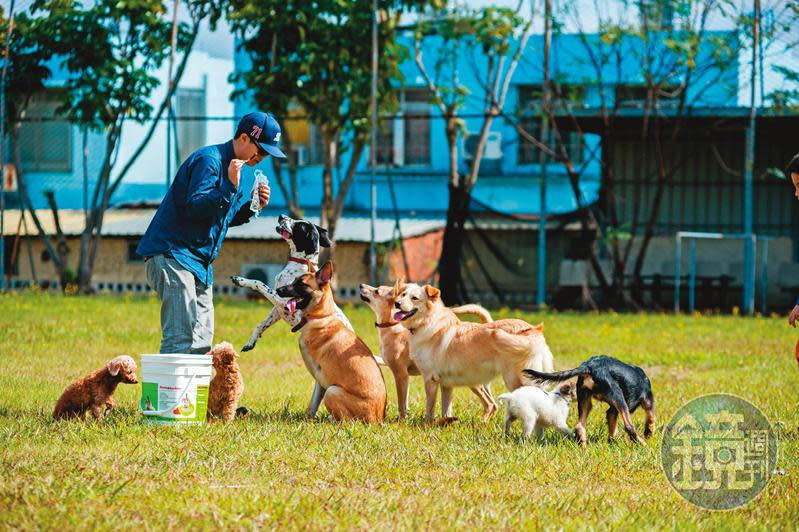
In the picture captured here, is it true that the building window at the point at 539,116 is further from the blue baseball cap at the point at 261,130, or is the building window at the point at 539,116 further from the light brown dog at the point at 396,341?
the blue baseball cap at the point at 261,130

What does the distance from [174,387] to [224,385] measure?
67 centimetres

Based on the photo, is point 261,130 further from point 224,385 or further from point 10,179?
point 10,179

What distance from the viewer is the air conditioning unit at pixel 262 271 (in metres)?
19.0

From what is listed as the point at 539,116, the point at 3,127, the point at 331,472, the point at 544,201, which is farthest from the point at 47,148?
the point at 331,472

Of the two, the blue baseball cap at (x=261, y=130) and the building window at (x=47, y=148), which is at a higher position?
the building window at (x=47, y=148)

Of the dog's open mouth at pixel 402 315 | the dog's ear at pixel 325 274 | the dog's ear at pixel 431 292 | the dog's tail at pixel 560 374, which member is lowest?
the dog's tail at pixel 560 374

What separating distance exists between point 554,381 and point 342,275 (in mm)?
12989

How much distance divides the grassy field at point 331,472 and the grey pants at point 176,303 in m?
0.55

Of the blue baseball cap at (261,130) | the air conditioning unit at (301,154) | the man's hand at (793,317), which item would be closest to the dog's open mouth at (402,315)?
the blue baseball cap at (261,130)

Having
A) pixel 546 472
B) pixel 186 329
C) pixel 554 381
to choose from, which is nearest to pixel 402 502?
pixel 546 472

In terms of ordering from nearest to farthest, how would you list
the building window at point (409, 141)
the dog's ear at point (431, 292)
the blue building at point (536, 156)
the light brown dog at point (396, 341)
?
1. the dog's ear at point (431, 292)
2. the light brown dog at point (396, 341)
3. the blue building at point (536, 156)
4. the building window at point (409, 141)

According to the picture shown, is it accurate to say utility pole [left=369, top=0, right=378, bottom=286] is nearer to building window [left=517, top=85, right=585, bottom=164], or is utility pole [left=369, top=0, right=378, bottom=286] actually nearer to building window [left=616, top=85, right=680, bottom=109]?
building window [left=517, top=85, right=585, bottom=164]

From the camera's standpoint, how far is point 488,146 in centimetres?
2125

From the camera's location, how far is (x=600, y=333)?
1333 cm
